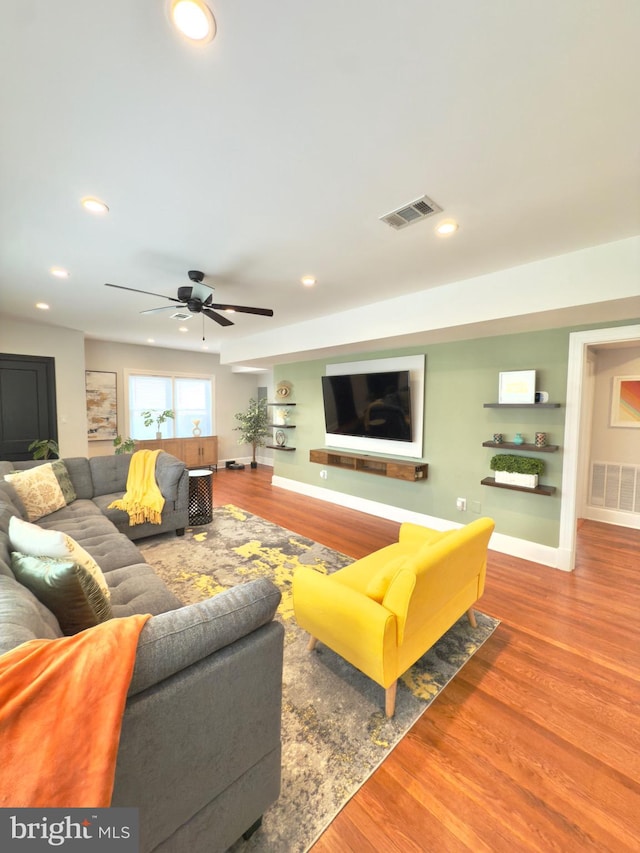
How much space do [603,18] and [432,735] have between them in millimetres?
2794

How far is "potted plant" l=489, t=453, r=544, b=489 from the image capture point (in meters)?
3.23

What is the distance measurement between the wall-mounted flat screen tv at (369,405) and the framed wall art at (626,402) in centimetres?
265

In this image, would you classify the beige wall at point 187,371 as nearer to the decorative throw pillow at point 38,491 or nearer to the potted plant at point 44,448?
the potted plant at point 44,448

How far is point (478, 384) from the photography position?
146 inches

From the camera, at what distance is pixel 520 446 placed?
3.26 meters

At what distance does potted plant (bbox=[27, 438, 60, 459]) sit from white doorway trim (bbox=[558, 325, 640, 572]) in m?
6.56

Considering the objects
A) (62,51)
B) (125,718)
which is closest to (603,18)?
(62,51)

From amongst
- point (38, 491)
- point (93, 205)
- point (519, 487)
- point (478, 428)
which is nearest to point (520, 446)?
point (519, 487)

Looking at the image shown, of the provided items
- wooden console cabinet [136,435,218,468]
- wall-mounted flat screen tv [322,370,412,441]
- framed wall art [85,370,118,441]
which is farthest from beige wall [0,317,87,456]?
wall-mounted flat screen tv [322,370,412,441]

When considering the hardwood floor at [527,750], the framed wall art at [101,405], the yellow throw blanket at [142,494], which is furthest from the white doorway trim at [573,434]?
the framed wall art at [101,405]

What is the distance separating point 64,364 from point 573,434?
22.4 feet

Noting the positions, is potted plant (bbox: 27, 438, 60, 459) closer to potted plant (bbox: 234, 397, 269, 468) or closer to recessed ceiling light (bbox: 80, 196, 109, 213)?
potted plant (bbox: 234, 397, 269, 468)

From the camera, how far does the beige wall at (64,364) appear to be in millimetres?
5004

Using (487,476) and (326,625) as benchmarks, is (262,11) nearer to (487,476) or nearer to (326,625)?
(326,625)
